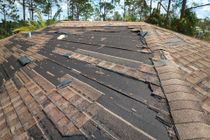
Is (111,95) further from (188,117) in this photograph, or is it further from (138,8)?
(138,8)

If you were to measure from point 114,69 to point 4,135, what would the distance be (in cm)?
203

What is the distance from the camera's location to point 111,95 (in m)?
3.24

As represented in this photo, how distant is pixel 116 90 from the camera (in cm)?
334

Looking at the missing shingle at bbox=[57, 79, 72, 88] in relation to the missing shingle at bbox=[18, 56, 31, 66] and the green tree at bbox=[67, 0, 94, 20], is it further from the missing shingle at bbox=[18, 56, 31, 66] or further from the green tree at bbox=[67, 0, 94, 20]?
the green tree at bbox=[67, 0, 94, 20]

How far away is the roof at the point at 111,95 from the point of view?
2.44m

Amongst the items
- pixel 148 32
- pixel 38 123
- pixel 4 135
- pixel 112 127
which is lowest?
pixel 4 135

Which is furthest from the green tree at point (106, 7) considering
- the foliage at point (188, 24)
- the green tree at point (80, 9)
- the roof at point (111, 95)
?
the roof at point (111, 95)

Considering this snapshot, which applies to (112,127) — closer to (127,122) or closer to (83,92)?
(127,122)

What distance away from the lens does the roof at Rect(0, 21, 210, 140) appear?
Result: 2.44m

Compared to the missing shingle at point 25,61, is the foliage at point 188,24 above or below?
above

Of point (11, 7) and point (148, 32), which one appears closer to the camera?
point (148, 32)

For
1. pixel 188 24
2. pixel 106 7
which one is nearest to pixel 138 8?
pixel 106 7

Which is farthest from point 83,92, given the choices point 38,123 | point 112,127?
point 112,127

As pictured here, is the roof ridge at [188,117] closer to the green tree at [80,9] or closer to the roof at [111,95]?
the roof at [111,95]
